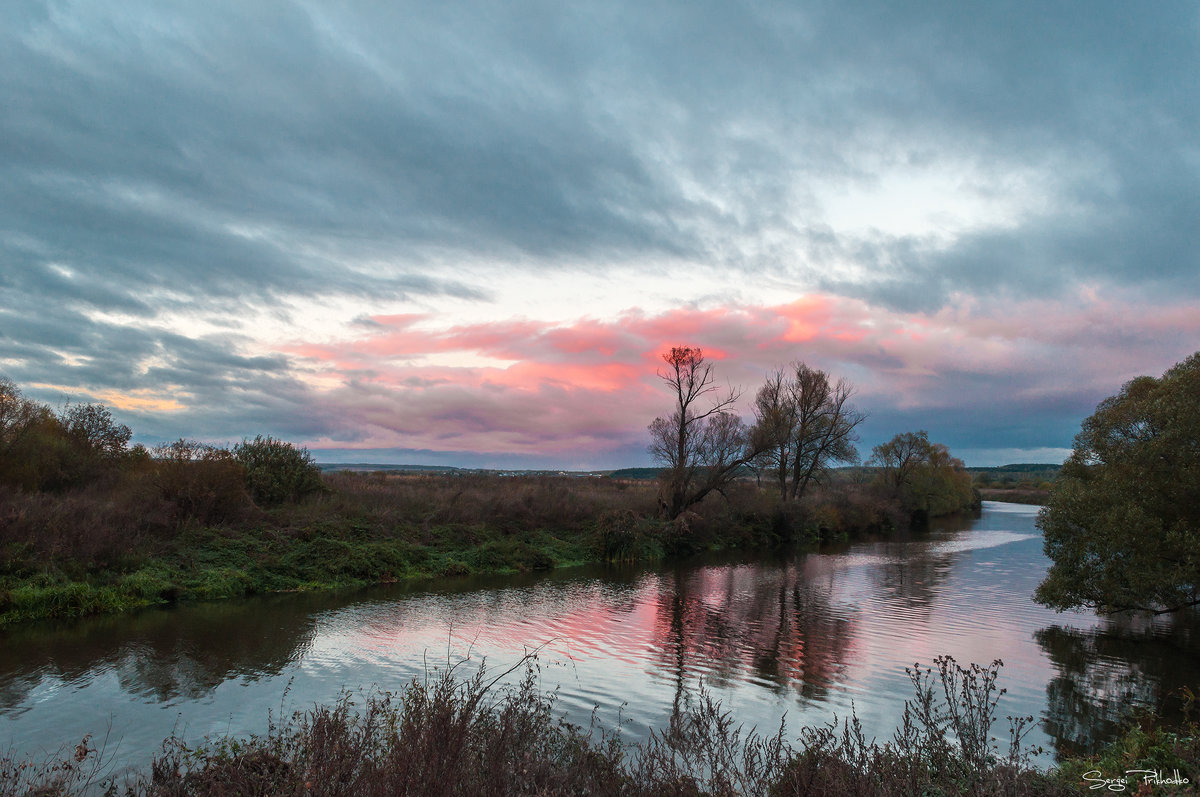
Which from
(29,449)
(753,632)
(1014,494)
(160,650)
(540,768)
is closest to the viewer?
(540,768)

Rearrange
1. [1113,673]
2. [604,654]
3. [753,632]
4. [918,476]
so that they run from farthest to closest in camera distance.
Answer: [918,476] < [753,632] < [604,654] < [1113,673]

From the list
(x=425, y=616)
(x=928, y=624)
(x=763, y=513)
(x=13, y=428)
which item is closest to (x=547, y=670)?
(x=425, y=616)

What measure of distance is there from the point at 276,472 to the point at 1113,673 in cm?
2687

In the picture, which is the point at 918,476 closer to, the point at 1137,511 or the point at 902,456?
the point at 902,456

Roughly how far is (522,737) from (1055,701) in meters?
10.4

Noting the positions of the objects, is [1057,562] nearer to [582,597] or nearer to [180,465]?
[582,597]

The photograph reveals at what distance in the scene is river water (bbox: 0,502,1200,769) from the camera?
30.2 ft

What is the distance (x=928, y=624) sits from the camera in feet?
55.7

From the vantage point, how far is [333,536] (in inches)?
886

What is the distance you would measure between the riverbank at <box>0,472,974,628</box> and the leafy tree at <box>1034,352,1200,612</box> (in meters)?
18.1

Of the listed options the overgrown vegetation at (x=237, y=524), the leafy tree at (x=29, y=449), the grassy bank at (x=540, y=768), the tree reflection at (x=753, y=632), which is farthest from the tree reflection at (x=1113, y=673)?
the leafy tree at (x=29, y=449)

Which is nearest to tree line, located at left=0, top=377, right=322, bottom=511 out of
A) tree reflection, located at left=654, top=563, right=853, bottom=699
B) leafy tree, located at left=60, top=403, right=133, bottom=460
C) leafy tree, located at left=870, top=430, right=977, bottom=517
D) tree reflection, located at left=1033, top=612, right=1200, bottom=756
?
leafy tree, located at left=60, top=403, right=133, bottom=460

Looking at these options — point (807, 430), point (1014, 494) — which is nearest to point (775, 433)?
point (807, 430)

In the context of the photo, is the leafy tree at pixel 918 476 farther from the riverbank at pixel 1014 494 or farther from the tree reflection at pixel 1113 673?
the tree reflection at pixel 1113 673
